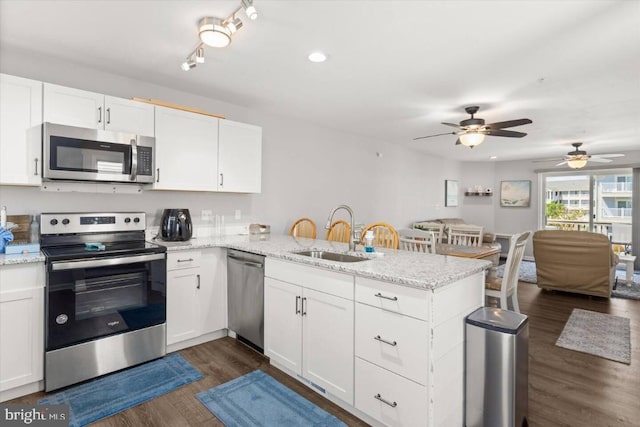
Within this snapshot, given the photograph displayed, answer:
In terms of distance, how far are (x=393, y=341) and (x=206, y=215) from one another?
254cm

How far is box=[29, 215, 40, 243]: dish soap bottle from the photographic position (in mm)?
2635

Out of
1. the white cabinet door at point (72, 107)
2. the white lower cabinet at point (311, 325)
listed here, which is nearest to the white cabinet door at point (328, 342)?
the white lower cabinet at point (311, 325)

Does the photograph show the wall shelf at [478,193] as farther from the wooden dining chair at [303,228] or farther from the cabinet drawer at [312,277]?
the cabinet drawer at [312,277]

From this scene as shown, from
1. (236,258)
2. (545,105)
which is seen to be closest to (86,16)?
(236,258)

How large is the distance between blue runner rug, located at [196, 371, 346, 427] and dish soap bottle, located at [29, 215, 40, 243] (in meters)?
1.80

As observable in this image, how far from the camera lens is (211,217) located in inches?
146

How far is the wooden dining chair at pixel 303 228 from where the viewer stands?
430 centimetres

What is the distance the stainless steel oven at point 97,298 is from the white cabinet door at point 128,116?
76 centimetres

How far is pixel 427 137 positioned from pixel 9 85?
5114 mm

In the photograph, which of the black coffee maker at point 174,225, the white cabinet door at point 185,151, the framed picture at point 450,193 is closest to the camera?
the white cabinet door at point 185,151

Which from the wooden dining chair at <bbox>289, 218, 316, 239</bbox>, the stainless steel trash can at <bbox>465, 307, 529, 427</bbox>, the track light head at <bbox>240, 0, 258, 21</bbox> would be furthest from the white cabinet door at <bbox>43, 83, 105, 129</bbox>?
the stainless steel trash can at <bbox>465, 307, 529, 427</bbox>

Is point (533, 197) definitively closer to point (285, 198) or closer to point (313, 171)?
point (313, 171)

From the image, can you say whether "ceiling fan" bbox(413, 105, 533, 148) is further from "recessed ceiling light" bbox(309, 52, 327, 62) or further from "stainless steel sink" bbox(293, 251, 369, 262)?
"stainless steel sink" bbox(293, 251, 369, 262)

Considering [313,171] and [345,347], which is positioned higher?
[313,171]
